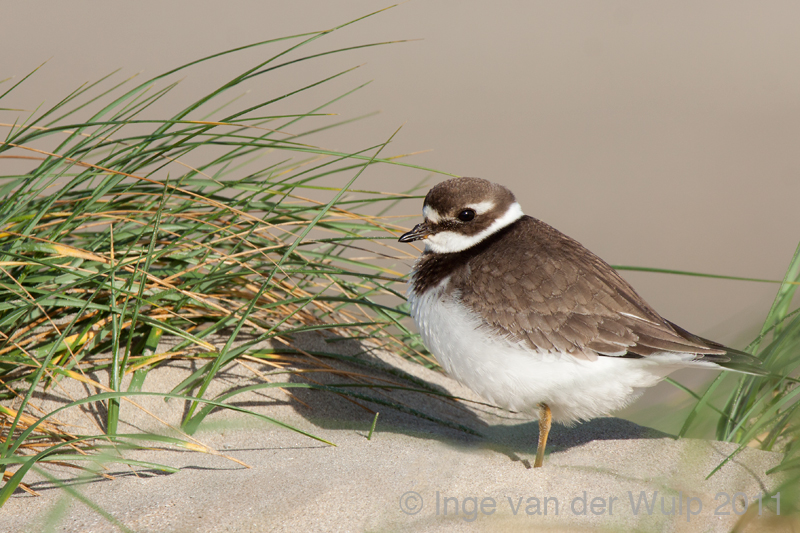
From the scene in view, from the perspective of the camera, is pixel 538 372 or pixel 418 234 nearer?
pixel 538 372

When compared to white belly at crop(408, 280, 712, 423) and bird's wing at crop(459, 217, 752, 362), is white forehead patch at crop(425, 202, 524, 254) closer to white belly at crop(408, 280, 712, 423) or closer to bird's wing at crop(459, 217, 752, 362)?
bird's wing at crop(459, 217, 752, 362)

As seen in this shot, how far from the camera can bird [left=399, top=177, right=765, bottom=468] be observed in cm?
305

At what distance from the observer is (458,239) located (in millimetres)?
3713

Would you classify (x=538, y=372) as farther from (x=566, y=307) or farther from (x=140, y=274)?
(x=140, y=274)

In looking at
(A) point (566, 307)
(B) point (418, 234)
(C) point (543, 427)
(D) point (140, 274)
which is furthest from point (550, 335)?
(D) point (140, 274)

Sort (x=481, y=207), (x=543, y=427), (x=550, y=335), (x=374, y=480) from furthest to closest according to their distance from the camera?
(x=481, y=207) < (x=543, y=427) < (x=550, y=335) < (x=374, y=480)

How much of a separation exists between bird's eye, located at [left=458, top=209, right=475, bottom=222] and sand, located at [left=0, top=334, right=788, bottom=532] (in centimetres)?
119

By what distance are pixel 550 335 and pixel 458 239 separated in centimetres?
88

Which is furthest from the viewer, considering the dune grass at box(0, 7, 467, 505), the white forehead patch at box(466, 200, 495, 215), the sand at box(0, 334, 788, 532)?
the white forehead patch at box(466, 200, 495, 215)

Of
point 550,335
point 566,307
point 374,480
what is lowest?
point 374,480

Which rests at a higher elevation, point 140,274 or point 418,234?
point 418,234

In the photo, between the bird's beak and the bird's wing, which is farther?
the bird's beak

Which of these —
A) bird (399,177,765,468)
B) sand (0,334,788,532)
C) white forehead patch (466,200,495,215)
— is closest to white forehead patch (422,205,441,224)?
white forehead patch (466,200,495,215)

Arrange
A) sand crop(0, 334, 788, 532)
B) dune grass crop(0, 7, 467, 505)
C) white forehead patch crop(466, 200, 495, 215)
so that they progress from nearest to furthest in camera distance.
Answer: sand crop(0, 334, 788, 532) → dune grass crop(0, 7, 467, 505) → white forehead patch crop(466, 200, 495, 215)
